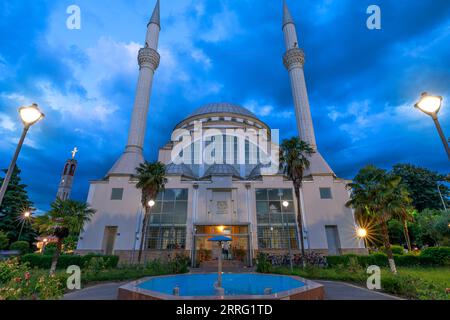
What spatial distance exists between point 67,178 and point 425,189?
85868 mm

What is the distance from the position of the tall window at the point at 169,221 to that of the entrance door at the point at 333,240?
18486 mm

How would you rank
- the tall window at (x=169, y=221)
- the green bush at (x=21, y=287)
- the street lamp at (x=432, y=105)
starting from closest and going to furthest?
the green bush at (x=21, y=287)
the street lamp at (x=432, y=105)
the tall window at (x=169, y=221)

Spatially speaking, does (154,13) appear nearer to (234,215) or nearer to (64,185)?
(234,215)

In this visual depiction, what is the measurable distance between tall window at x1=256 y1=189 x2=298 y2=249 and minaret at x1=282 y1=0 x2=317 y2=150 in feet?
36.4

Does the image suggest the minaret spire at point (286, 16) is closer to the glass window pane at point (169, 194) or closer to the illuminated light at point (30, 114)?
the glass window pane at point (169, 194)

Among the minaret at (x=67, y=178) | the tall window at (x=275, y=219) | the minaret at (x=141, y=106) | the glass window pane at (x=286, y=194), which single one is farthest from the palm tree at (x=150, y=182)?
the minaret at (x=67, y=178)

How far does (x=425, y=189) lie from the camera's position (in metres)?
44.4

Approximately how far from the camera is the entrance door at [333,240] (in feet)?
87.1

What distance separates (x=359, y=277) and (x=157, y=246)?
21706mm

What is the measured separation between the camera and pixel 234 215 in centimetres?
2753

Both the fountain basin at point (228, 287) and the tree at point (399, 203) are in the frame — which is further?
the tree at point (399, 203)

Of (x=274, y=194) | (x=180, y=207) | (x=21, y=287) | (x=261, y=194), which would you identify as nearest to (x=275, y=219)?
(x=274, y=194)
